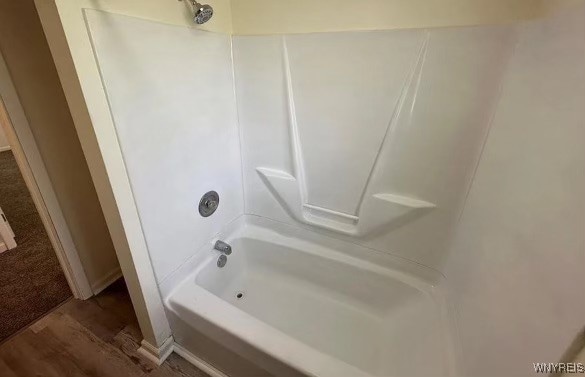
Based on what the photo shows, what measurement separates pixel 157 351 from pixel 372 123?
154 centimetres

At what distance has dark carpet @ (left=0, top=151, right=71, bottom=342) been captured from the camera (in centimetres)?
155

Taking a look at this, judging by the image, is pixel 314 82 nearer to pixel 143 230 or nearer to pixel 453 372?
pixel 143 230

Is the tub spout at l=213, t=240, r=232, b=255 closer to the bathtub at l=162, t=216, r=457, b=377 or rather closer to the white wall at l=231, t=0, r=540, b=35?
the bathtub at l=162, t=216, r=457, b=377

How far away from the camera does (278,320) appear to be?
1523 mm

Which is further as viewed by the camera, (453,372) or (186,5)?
(186,5)

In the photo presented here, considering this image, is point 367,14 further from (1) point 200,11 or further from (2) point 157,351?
(2) point 157,351

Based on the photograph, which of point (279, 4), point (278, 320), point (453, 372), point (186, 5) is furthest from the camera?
point (278, 320)

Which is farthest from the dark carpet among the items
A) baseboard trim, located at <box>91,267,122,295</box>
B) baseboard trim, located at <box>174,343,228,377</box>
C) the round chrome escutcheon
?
the round chrome escutcheon

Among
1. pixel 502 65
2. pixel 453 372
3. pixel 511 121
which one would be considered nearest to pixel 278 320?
pixel 453 372

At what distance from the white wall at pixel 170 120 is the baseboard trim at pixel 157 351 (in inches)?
15.6

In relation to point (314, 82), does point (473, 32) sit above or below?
above

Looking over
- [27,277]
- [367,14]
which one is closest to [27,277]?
[27,277]

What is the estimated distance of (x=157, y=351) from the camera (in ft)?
4.37

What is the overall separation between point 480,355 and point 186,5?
1617 mm
